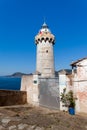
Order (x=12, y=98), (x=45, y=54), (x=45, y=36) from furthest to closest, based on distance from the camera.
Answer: (x=45, y=36), (x=45, y=54), (x=12, y=98)

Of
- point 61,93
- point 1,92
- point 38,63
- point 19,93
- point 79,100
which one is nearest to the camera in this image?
point 79,100

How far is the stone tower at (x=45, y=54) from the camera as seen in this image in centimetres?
2584

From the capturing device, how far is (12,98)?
19969 millimetres

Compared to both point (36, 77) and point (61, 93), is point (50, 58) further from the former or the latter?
point (61, 93)

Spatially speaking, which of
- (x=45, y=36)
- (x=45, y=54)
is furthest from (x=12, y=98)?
(x=45, y=36)

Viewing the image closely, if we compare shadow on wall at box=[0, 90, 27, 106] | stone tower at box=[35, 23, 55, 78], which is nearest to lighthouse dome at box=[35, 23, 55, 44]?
stone tower at box=[35, 23, 55, 78]

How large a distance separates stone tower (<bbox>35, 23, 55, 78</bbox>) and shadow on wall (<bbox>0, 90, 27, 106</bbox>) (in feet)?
18.5

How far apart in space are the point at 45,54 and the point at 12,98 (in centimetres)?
891

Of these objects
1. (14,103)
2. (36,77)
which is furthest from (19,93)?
(36,77)

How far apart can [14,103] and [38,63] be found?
8.08 metres

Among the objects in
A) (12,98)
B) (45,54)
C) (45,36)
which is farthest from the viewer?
(45,36)

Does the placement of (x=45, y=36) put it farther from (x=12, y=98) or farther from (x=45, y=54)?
(x=12, y=98)

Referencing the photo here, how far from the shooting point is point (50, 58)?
2634cm

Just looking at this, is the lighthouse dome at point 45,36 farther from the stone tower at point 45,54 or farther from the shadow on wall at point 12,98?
the shadow on wall at point 12,98
